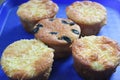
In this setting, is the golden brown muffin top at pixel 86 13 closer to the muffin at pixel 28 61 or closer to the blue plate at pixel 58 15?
the blue plate at pixel 58 15

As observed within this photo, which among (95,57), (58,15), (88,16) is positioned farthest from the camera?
(58,15)

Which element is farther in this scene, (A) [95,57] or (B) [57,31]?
(B) [57,31]

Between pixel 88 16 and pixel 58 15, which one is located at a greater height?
pixel 88 16

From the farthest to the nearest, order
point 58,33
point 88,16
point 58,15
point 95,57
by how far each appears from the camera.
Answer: point 58,15 < point 88,16 < point 58,33 < point 95,57

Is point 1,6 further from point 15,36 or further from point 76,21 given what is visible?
point 76,21

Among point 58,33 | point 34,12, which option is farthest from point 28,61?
point 34,12

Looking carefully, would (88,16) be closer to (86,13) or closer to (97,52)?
(86,13)
